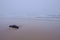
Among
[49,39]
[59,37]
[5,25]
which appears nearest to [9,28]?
[5,25]

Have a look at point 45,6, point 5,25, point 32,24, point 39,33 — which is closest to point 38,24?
point 32,24

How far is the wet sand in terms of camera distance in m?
1.10

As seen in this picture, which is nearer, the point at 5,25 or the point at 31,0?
the point at 5,25

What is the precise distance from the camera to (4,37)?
1.12m

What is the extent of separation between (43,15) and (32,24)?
0.25 metres

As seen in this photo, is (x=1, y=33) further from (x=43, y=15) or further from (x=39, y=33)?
(x=43, y=15)

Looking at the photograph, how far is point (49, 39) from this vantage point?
3.53 feet

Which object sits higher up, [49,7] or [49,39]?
[49,7]

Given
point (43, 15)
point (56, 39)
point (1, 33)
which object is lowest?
point (56, 39)

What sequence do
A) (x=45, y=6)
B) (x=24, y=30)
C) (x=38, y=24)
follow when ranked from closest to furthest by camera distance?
(x=24, y=30) → (x=38, y=24) → (x=45, y=6)

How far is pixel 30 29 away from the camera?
1222 millimetres

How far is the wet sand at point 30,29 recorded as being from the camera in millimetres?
1104

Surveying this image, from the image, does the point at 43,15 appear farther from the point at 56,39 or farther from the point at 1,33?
the point at 1,33

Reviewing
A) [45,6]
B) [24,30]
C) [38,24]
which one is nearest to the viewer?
[24,30]
